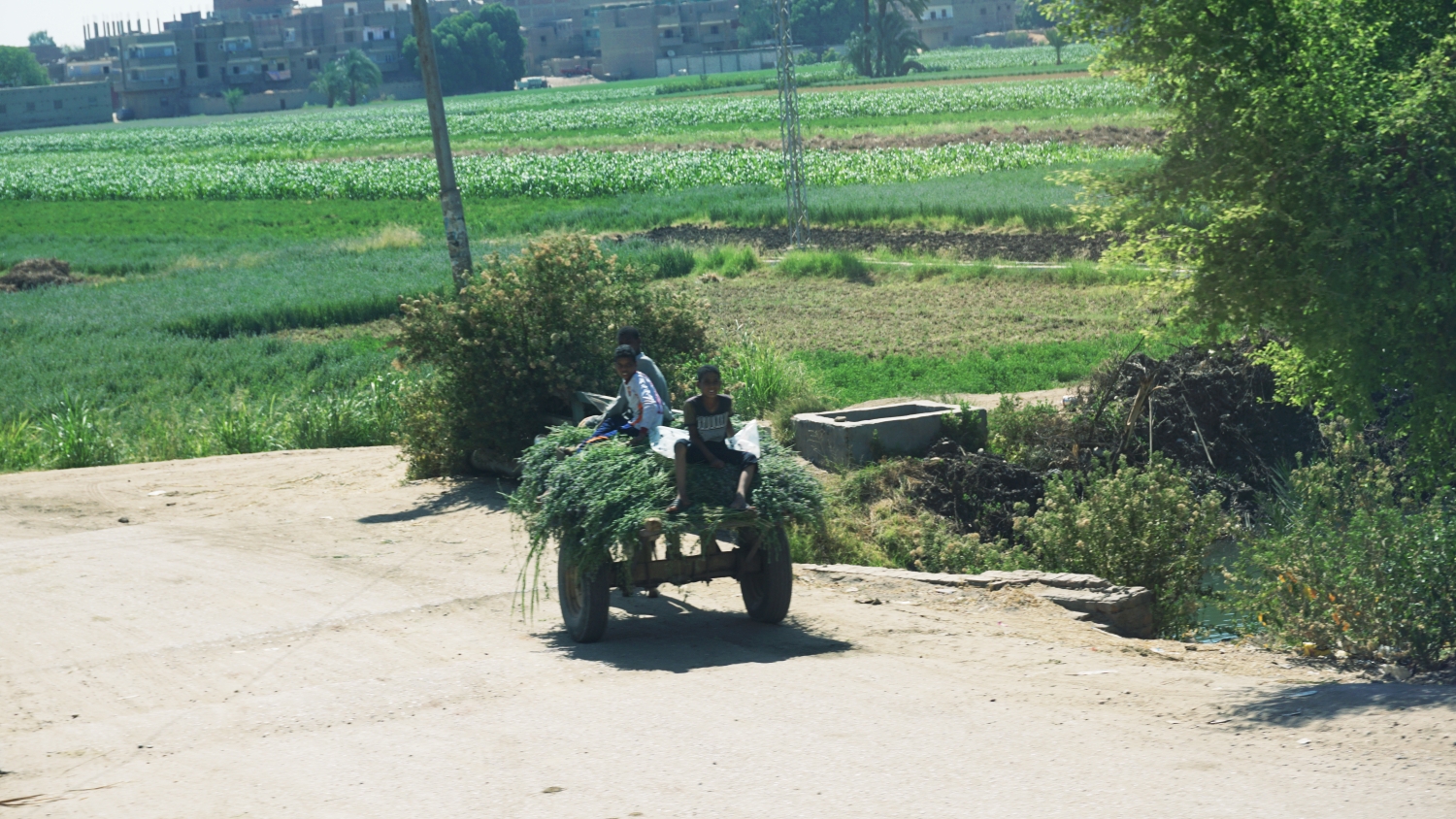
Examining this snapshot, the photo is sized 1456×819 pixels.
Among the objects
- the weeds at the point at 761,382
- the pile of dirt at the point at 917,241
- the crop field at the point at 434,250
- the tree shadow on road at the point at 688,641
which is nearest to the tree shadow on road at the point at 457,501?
the crop field at the point at 434,250

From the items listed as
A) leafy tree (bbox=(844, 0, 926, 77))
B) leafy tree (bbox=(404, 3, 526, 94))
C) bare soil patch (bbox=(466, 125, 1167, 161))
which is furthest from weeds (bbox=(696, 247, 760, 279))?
leafy tree (bbox=(404, 3, 526, 94))

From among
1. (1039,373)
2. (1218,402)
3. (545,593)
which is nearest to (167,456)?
(545,593)

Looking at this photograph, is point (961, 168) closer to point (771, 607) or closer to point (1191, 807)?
point (771, 607)

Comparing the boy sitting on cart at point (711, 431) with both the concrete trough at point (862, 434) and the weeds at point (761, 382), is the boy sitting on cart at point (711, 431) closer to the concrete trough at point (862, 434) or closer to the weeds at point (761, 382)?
the concrete trough at point (862, 434)

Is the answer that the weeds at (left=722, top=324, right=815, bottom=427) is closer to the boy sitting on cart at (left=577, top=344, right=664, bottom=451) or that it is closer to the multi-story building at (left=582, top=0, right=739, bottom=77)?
the boy sitting on cart at (left=577, top=344, right=664, bottom=451)

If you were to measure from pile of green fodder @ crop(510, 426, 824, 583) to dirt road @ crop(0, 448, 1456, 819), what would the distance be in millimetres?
861

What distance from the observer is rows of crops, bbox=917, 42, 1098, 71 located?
13938 centimetres

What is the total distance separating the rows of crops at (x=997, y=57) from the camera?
13938 cm

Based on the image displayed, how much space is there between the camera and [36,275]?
4234cm

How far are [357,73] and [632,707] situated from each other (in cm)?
18498

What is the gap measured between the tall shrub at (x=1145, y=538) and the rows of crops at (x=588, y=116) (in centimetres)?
7226

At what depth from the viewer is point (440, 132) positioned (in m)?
17.8

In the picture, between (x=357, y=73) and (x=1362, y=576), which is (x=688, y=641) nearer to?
(x=1362, y=576)

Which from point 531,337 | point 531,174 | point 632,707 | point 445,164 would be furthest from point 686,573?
point 531,174
